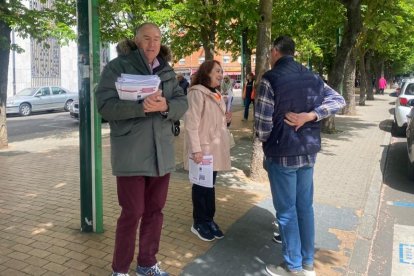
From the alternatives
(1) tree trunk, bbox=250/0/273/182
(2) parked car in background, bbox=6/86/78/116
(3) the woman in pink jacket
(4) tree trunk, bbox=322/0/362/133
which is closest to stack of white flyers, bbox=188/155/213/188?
(3) the woman in pink jacket

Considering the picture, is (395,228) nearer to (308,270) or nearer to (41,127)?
(308,270)

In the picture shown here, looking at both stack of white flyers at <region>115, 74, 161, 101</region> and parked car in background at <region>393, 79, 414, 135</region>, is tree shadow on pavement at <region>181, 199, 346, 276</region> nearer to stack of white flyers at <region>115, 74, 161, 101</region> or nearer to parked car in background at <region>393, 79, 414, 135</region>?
stack of white flyers at <region>115, 74, 161, 101</region>

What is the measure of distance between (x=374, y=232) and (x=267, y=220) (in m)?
1.28

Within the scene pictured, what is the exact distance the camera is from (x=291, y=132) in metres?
3.42

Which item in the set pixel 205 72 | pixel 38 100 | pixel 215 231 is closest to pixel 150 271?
pixel 215 231

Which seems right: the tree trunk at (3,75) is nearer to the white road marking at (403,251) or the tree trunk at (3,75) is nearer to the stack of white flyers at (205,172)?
the stack of white flyers at (205,172)

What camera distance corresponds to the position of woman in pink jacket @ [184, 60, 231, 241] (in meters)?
4.11

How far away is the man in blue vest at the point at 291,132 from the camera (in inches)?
133

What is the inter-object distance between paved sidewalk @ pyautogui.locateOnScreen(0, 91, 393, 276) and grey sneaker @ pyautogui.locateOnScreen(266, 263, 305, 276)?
0.10 metres

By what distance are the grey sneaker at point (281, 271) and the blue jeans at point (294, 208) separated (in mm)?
33

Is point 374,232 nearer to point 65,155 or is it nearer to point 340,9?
point 65,155

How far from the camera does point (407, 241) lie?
4.88m

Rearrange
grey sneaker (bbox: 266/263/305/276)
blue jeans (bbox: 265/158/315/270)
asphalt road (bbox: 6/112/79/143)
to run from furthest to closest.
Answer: asphalt road (bbox: 6/112/79/143) < grey sneaker (bbox: 266/263/305/276) < blue jeans (bbox: 265/158/315/270)

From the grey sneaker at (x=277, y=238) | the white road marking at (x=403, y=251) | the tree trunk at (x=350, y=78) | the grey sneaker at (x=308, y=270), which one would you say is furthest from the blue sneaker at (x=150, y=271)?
the tree trunk at (x=350, y=78)
